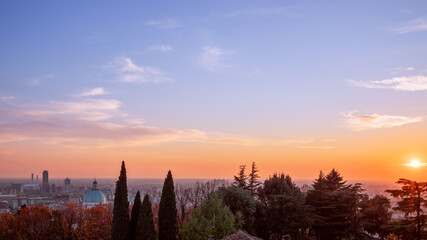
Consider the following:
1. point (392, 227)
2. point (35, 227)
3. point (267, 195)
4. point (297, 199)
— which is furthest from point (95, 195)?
point (392, 227)

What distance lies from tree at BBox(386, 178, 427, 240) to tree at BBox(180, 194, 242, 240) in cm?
1261

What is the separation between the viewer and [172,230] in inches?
1228

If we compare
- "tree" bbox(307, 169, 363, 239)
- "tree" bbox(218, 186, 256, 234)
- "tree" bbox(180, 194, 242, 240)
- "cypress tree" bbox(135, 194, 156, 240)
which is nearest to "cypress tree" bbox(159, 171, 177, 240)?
"cypress tree" bbox(135, 194, 156, 240)

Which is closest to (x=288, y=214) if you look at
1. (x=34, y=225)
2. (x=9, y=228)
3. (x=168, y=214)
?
(x=168, y=214)

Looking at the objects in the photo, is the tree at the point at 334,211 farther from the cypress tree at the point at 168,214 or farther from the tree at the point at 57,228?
the tree at the point at 57,228

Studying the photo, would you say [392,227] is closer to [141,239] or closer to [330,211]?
[330,211]

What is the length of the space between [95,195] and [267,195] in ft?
179

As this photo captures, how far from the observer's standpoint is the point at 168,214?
3158 centimetres

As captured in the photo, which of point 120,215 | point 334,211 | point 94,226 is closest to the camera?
point 120,215

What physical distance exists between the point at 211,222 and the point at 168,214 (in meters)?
3.54

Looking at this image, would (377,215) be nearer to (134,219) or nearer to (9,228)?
(134,219)

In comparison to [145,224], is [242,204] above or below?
above

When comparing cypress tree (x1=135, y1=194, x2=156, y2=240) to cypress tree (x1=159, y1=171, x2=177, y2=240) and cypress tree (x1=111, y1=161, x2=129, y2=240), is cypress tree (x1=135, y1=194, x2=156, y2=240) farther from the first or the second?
cypress tree (x1=111, y1=161, x2=129, y2=240)

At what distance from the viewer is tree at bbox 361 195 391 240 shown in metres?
36.7
